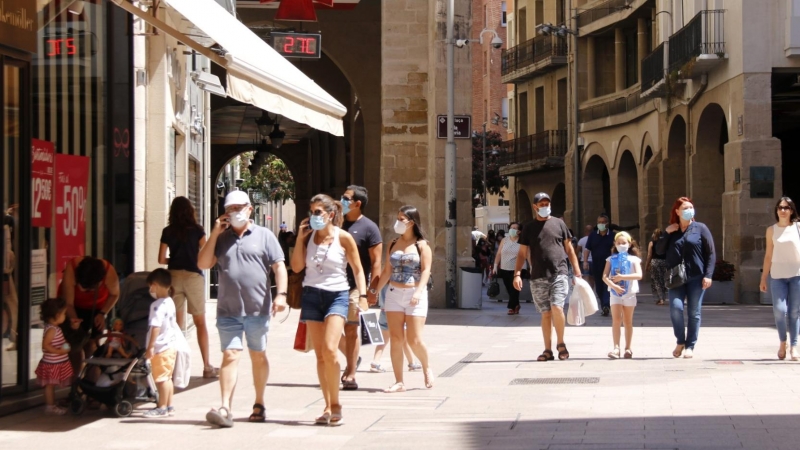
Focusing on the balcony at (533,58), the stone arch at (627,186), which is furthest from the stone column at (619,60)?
the balcony at (533,58)

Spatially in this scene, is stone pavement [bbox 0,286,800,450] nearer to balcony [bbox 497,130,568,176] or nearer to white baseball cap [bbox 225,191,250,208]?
white baseball cap [bbox 225,191,250,208]

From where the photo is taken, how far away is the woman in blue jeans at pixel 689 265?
44.6 ft

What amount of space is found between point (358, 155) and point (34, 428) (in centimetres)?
2226

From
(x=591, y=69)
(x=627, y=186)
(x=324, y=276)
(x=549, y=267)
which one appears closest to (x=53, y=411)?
(x=324, y=276)

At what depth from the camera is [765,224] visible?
2534 centimetres

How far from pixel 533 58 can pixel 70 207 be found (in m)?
41.0

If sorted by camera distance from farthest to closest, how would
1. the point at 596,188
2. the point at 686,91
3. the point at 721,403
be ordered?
the point at 596,188 < the point at 686,91 < the point at 721,403

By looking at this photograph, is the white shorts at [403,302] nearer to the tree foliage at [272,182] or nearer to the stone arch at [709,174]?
the stone arch at [709,174]

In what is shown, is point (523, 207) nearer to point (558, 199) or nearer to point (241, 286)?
point (558, 199)

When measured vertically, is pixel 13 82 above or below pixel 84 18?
below

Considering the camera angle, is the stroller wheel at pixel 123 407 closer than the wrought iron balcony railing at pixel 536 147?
Yes

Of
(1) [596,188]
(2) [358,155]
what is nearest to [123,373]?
(2) [358,155]

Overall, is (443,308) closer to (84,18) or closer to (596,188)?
(84,18)

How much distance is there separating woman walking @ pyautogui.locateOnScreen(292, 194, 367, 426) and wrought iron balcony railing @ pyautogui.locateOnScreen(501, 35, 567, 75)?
40.1 metres
